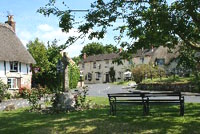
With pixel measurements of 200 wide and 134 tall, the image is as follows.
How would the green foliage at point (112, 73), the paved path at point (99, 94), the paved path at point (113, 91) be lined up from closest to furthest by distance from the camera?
the paved path at point (99, 94) → the paved path at point (113, 91) → the green foliage at point (112, 73)

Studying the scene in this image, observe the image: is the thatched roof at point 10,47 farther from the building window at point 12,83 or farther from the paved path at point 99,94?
the paved path at point 99,94

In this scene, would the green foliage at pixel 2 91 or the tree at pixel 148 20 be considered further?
the green foliage at pixel 2 91

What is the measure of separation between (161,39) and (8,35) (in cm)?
3292

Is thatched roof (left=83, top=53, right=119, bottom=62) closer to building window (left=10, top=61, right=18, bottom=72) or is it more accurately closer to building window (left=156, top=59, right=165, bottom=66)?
building window (left=156, top=59, right=165, bottom=66)

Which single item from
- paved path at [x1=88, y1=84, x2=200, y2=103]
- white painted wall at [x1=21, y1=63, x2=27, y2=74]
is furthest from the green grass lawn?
white painted wall at [x1=21, y1=63, x2=27, y2=74]

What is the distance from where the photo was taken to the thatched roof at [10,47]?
1430 inches

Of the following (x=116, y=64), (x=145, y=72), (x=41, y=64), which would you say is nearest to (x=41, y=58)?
(x=41, y=64)

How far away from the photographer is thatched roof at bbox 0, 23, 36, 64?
119ft

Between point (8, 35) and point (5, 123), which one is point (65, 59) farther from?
point (8, 35)

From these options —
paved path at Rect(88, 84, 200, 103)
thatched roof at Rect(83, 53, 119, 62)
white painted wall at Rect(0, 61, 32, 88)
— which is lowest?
paved path at Rect(88, 84, 200, 103)

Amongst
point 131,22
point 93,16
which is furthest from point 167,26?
point 93,16

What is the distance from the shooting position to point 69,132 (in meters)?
9.96

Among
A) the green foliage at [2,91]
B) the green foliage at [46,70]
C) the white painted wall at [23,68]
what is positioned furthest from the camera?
the green foliage at [46,70]

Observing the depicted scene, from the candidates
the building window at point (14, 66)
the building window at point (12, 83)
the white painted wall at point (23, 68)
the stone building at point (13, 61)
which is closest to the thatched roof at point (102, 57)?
the stone building at point (13, 61)
